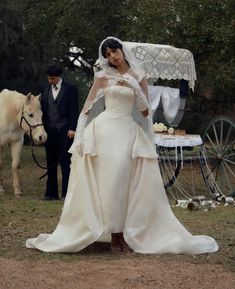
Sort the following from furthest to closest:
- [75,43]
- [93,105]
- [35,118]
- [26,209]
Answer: [75,43] → [35,118] → [26,209] → [93,105]

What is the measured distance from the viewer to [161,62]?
11062 millimetres

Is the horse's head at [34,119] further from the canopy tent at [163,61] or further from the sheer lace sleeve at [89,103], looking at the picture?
the sheer lace sleeve at [89,103]

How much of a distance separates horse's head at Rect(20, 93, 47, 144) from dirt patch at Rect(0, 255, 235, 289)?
4.00 metres

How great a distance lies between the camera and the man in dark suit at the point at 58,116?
9.59 metres

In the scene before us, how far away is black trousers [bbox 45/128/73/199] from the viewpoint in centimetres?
977

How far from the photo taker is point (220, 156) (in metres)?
10.6

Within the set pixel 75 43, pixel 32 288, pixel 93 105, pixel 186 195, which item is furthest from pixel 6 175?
pixel 32 288

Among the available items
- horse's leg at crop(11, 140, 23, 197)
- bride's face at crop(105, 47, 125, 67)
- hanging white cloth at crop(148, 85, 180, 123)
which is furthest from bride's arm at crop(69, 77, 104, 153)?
hanging white cloth at crop(148, 85, 180, 123)

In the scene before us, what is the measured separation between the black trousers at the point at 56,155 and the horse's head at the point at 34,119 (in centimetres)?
27

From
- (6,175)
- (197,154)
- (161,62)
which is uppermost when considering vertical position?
(161,62)

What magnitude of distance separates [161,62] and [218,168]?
2017mm

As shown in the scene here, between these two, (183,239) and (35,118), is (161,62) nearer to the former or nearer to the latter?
(35,118)

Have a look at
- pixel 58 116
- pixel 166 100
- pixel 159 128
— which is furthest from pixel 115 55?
pixel 166 100

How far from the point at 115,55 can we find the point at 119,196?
1.29 meters
